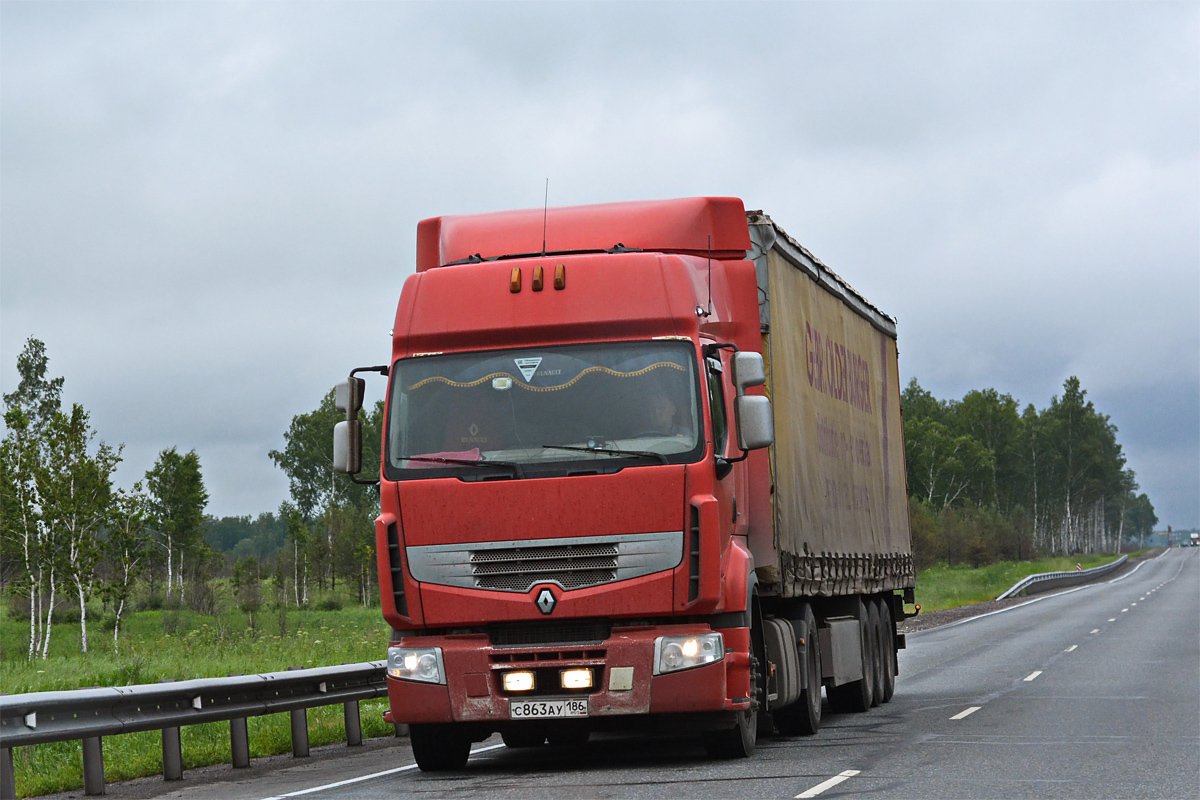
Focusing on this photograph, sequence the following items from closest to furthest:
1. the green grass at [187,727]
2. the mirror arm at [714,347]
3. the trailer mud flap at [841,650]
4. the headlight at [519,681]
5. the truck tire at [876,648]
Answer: the headlight at [519,681]
the mirror arm at [714,347]
the green grass at [187,727]
the trailer mud flap at [841,650]
the truck tire at [876,648]

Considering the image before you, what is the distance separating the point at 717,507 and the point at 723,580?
53cm

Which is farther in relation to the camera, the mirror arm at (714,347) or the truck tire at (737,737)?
the truck tire at (737,737)

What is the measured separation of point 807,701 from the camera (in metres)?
12.9

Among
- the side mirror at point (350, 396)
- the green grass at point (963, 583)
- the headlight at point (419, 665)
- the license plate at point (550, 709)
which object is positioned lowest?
the green grass at point (963, 583)

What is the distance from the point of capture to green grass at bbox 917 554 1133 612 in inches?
2255

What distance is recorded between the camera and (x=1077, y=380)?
12938 cm

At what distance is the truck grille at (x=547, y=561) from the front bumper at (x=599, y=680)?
0.42 metres

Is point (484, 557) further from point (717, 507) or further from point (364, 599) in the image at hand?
point (364, 599)

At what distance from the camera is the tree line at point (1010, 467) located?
4456 inches

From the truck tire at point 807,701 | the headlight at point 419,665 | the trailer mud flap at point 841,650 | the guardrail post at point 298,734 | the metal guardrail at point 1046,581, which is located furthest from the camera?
the metal guardrail at point 1046,581

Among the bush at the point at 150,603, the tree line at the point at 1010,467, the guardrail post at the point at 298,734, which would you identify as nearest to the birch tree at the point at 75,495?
the bush at the point at 150,603

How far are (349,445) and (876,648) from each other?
8441 mm

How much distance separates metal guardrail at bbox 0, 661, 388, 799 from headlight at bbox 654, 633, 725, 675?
342cm

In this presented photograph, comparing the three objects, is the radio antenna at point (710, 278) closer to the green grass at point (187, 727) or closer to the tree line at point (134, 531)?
the green grass at point (187, 727)
